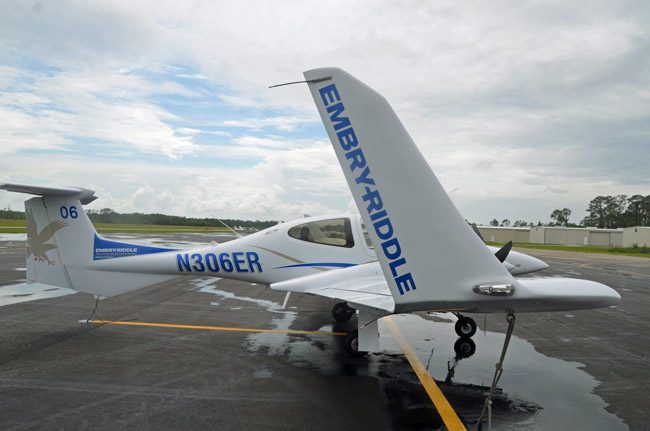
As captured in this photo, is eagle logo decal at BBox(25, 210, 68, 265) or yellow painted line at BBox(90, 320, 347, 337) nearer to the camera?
eagle logo decal at BBox(25, 210, 68, 265)

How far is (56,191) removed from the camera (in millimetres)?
7129

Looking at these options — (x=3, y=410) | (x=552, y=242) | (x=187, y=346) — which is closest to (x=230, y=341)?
(x=187, y=346)

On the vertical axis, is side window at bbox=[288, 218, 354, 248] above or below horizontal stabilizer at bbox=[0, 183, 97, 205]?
Result: below

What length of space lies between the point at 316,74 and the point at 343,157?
0.69 meters

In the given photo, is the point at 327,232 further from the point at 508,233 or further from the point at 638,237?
the point at 508,233

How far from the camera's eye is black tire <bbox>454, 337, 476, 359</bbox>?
6.83 meters

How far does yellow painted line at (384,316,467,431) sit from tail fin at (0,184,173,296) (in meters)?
5.65

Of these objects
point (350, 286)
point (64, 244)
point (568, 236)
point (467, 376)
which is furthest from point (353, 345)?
point (568, 236)

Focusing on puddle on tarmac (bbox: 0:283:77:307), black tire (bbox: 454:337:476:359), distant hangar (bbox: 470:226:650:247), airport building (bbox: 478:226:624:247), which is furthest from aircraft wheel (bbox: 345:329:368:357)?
airport building (bbox: 478:226:624:247)

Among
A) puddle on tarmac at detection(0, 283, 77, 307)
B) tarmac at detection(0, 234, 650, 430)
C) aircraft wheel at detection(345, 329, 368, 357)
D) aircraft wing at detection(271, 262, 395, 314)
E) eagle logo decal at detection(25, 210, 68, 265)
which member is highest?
eagle logo decal at detection(25, 210, 68, 265)

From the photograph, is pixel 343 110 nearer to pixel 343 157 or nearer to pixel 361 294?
pixel 343 157

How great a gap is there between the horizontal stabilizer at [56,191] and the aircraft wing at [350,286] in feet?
13.3

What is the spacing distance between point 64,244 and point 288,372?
16.2 feet

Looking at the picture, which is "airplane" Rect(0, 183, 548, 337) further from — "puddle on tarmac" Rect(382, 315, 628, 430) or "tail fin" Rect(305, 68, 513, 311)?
"tail fin" Rect(305, 68, 513, 311)
